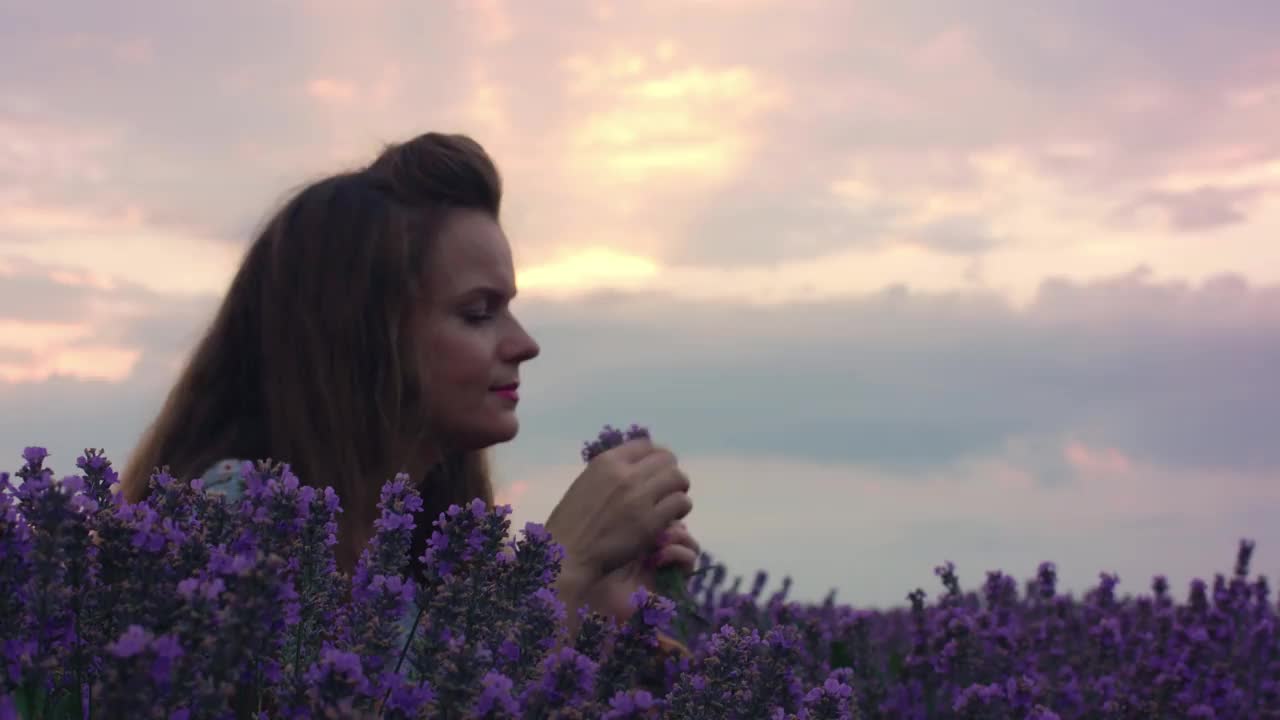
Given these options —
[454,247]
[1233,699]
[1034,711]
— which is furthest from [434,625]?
[1233,699]

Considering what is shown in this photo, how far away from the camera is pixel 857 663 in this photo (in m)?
4.41

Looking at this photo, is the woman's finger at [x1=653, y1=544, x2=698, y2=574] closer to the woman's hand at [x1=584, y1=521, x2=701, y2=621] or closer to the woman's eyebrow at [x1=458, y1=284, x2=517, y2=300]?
the woman's hand at [x1=584, y1=521, x2=701, y2=621]

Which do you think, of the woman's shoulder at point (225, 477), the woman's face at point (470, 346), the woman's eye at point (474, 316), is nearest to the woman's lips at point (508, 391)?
the woman's face at point (470, 346)

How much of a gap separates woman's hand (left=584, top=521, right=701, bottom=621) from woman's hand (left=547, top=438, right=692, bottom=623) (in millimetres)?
49

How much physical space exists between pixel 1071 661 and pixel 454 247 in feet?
8.65

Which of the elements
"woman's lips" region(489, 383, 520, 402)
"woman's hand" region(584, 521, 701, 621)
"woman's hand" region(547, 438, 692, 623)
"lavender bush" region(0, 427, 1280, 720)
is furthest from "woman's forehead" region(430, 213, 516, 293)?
"lavender bush" region(0, 427, 1280, 720)

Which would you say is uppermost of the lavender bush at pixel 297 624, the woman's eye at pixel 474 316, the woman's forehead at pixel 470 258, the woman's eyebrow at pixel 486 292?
the woman's forehead at pixel 470 258

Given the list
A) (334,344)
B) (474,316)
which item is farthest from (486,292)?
(334,344)

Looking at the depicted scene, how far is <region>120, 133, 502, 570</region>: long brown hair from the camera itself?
3.82m

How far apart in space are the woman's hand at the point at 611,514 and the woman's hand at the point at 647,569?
5 centimetres

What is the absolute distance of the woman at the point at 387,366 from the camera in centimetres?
334

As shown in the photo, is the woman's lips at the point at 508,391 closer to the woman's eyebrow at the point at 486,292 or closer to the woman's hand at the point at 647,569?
the woman's eyebrow at the point at 486,292

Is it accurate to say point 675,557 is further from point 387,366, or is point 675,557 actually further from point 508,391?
point 387,366

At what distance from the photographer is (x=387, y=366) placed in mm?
3730
